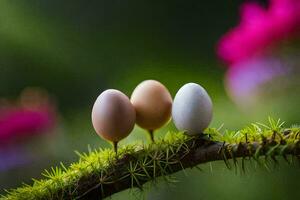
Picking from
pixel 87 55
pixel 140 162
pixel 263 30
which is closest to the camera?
pixel 140 162

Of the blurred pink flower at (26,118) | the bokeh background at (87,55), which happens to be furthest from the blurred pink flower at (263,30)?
the blurred pink flower at (26,118)

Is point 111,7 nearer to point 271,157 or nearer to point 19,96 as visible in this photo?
point 19,96

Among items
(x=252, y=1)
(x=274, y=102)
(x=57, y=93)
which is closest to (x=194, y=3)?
(x=252, y=1)

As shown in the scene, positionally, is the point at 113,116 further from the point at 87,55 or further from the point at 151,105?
the point at 87,55

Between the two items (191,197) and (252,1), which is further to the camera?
(252,1)

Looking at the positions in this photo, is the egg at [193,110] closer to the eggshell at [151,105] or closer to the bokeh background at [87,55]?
the eggshell at [151,105]

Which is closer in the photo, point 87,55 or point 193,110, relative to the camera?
point 193,110

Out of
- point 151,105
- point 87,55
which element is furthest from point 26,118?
point 151,105
